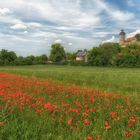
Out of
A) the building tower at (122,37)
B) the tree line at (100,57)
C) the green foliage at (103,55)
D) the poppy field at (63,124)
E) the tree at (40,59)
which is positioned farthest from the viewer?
the building tower at (122,37)

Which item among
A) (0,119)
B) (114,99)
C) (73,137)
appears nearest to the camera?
(73,137)

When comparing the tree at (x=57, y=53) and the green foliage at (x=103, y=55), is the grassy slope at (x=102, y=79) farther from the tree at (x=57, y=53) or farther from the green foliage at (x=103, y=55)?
the tree at (x=57, y=53)

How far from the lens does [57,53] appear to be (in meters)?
134

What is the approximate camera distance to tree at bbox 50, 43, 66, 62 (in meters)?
134

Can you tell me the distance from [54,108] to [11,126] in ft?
6.09

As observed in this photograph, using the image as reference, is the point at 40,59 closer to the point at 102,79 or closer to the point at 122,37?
the point at 122,37

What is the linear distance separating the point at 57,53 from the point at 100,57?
3219 cm

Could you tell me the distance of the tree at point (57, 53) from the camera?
439ft

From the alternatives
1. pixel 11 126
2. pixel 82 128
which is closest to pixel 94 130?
pixel 82 128

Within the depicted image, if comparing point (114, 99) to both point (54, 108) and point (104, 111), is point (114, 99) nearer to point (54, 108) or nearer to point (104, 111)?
point (104, 111)

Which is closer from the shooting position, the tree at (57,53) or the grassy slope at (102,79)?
the grassy slope at (102,79)

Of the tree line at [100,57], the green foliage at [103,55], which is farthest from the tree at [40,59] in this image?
the green foliage at [103,55]

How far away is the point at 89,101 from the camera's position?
10047 mm

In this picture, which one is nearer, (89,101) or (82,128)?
(82,128)
